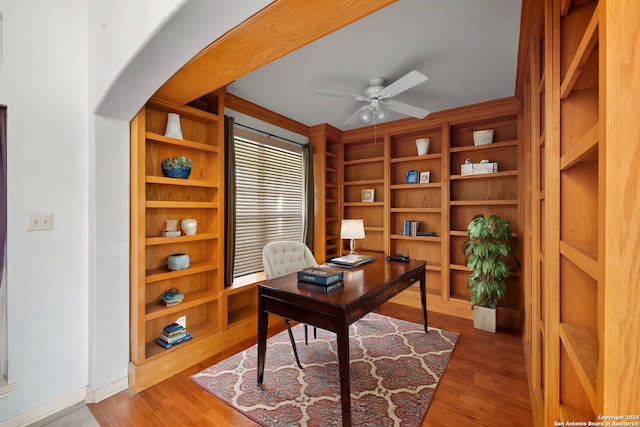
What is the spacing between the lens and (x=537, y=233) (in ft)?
5.84

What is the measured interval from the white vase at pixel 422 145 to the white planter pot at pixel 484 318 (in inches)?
81.6

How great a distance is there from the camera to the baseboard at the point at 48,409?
66.7 inches

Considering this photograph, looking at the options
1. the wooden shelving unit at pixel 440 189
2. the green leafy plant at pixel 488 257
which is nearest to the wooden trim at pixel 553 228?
the green leafy plant at pixel 488 257

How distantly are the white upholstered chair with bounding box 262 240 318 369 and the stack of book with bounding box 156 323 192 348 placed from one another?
90cm

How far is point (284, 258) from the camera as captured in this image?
8.73 feet

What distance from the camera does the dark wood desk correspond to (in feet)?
5.24

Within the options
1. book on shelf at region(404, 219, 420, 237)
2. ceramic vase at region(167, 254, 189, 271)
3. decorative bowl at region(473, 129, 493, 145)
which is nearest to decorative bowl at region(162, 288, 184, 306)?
ceramic vase at region(167, 254, 189, 271)

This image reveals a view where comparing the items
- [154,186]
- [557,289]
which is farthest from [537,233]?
[154,186]

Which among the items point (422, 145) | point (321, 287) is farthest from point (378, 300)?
point (422, 145)

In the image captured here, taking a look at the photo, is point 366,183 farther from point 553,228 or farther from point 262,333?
point 553,228

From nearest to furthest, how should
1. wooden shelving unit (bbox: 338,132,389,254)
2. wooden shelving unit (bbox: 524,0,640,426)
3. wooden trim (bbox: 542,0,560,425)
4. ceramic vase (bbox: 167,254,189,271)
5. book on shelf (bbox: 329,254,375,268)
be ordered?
wooden shelving unit (bbox: 524,0,640,426) → wooden trim (bbox: 542,0,560,425) → ceramic vase (bbox: 167,254,189,271) → book on shelf (bbox: 329,254,375,268) → wooden shelving unit (bbox: 338,132,389,254)

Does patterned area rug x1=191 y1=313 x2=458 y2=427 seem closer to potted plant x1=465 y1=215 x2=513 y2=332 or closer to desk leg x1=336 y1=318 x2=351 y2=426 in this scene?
desk leg x1=336 y1=318 x2=351 y2=426

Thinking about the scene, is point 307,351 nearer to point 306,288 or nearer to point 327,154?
point 306,288

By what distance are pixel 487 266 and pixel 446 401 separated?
152 centimetres
